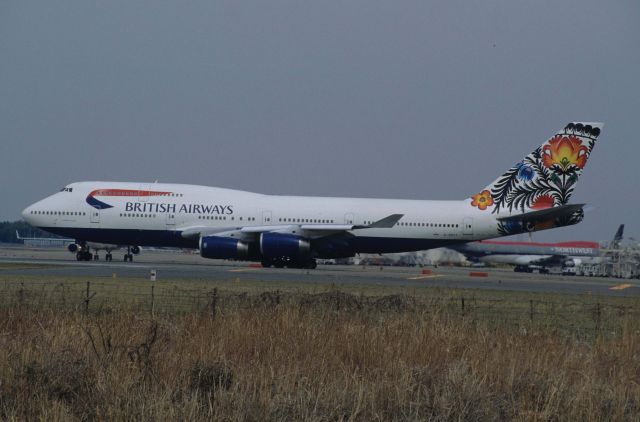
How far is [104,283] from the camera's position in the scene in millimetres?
24891

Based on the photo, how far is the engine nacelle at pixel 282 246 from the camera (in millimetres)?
39625

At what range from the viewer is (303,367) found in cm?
1052

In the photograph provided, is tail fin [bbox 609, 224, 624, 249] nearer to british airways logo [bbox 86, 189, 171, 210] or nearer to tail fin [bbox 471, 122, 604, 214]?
tail fin [bbox 471, 122, 604, 214]

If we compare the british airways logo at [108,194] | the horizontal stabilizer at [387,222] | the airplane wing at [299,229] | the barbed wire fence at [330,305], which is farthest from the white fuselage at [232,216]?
the barbed wire fence at [330,305]

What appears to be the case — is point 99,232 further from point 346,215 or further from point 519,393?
point 519,393

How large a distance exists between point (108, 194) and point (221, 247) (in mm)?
7221

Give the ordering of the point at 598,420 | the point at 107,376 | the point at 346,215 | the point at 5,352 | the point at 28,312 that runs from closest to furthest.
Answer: the point at 598,420, the point at 107,376, the point at 5,352, the point at 28,312, the point at 346,215

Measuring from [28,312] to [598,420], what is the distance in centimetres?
904

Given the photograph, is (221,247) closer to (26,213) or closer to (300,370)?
(26,213)

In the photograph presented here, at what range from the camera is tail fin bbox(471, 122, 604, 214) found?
4359cm

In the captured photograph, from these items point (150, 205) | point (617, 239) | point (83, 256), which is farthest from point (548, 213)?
point (617, 239)

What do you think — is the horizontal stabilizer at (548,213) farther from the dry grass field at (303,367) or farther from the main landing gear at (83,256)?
the dry grass field at (303,367)

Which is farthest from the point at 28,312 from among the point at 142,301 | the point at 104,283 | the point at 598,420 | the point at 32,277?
the point at 32,277

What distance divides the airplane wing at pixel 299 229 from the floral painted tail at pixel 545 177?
5171mm
